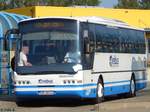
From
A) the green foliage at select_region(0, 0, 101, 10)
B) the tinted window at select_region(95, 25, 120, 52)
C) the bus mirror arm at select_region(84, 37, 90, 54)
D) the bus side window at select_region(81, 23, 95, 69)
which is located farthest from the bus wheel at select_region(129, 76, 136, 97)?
the green foliage at select_region(0, 0, 101, 10)

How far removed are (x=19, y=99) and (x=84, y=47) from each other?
Result: 3.00 metres

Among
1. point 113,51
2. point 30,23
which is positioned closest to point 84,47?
point 30,23

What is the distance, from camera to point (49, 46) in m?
19.2

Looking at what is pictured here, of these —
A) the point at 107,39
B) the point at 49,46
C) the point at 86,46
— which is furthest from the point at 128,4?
the point at 49,46

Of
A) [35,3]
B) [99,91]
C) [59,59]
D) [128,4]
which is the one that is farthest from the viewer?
[128,4]

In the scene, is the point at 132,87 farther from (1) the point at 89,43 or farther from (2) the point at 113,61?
(1) the point at 89,43

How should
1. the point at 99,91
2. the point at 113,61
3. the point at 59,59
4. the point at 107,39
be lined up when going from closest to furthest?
the point at 59,59
the point at 99,91
the point at 107,39
the point at 113,61

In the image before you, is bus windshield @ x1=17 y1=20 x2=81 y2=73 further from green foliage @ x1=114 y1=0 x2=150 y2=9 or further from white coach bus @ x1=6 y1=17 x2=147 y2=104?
green foliage @ x1=114 y1=0 x2=150 y2=9

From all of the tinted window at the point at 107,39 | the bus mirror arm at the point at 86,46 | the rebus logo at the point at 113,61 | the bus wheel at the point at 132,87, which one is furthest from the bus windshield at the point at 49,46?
the bus wheel at the point at 132,87

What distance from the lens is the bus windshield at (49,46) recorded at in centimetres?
1891

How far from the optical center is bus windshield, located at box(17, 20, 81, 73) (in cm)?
1891

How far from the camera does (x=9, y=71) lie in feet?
74.7

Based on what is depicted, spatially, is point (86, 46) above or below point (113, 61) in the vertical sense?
above

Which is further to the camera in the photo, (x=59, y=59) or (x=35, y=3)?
(x=35, y=3)
